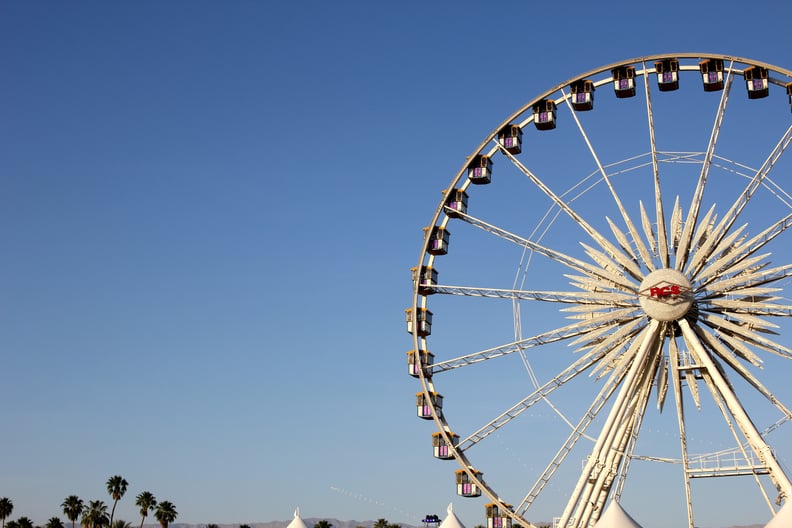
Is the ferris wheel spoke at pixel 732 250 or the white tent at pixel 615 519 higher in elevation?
the ferris wheel spoke at pixel 732 250

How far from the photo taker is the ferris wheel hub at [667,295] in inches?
1574

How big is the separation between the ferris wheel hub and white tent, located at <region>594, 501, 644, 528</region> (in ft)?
29.3

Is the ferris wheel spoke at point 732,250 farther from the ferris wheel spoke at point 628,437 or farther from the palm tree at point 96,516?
the palm tree at point 96,516

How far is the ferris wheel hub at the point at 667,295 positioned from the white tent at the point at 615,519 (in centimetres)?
894

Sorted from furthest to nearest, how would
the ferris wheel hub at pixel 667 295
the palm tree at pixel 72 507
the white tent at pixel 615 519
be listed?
the palm tree at pixel 72 507 → the white tent at pixel 615 519 → the ferris wheel hub at pixel 667 295

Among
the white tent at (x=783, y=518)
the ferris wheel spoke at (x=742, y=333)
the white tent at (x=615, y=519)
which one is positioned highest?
the ferris wheel spoke at (x=742, y=333)

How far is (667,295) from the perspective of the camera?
40.0m

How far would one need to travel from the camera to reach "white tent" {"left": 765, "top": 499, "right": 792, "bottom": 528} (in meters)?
33.0

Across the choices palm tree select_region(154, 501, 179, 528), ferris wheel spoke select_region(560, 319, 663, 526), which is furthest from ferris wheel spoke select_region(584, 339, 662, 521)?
palm tree select_region(154, 501, 179, 528)

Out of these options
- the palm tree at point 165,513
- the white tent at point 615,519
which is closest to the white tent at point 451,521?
the white tent at point 615,519

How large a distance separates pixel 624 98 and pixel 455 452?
57.9 feet

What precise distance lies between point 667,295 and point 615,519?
10.2 metres

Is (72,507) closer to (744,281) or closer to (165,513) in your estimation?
(165,513)

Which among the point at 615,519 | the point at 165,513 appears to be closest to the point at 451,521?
the point at 615,519
